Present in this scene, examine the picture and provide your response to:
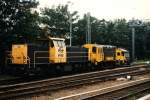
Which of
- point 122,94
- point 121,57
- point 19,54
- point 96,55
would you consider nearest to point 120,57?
point 121,57

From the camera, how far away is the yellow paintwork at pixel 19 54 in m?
24.8

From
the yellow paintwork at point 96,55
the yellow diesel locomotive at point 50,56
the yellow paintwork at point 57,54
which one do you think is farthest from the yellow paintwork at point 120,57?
the yellow paintwork at point 57,54

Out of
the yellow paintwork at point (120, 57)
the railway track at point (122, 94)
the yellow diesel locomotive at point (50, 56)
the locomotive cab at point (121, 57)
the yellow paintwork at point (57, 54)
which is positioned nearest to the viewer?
the railway track at point (122, 94)

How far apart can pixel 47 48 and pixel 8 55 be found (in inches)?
113

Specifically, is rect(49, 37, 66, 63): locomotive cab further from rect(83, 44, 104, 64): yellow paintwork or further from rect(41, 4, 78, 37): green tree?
rect(41, 4, 78, 37): green tree

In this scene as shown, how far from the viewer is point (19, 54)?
2516cm

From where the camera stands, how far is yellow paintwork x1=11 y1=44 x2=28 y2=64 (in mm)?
24812

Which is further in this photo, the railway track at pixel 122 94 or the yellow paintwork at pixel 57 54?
the yellow paintwork at pixel 57 54

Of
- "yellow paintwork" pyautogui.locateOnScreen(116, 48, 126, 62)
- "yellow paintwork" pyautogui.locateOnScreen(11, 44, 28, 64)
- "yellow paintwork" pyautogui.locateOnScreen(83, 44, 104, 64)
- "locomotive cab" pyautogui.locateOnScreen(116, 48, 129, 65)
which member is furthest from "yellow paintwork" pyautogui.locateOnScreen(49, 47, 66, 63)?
"yellow paintwork" pyautogui.locateOnScreen(116, 48, 126, 62)

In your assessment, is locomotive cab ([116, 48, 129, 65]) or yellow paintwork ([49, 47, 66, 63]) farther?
locomotive cab ([116, 48, 129, 65])

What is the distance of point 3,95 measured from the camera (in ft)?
51.3

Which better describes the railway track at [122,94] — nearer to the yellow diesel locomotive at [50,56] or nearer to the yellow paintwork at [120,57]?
the yellow diesel locomotive at [50,56]

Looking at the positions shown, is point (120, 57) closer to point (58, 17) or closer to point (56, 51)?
point (58, 17)

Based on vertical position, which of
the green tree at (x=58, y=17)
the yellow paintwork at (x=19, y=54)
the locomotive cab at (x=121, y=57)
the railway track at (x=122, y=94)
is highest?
the green tree at (x=58, y=17)
